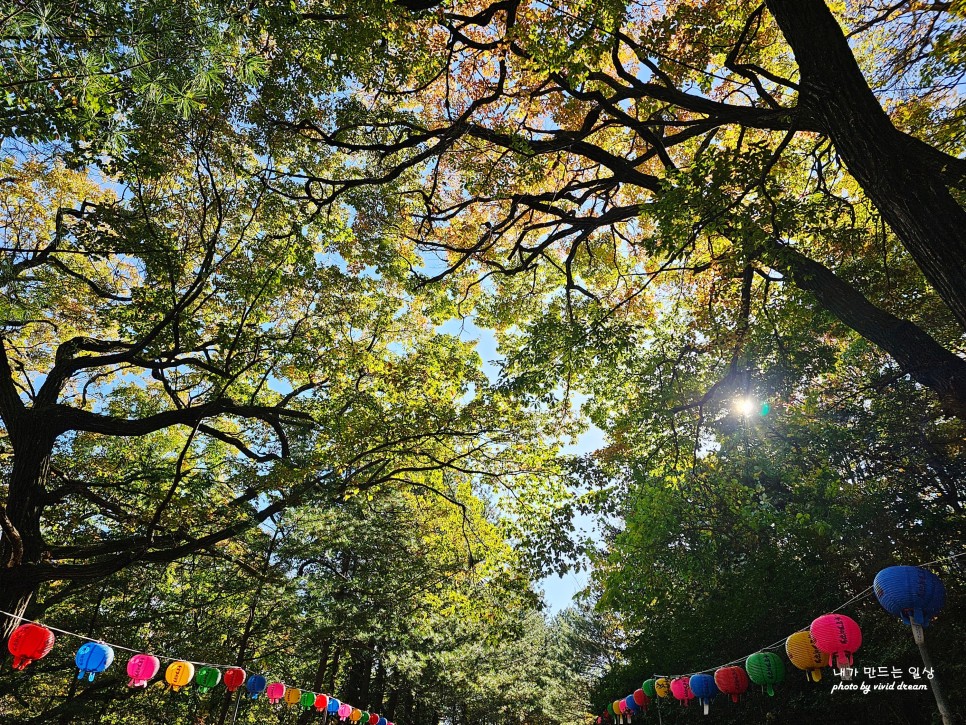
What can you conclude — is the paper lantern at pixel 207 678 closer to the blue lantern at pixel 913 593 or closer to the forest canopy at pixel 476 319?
the forest canopy at pixel 476 319

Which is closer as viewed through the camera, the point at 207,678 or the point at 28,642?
the point at 28,642

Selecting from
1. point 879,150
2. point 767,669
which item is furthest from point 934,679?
point 879,150

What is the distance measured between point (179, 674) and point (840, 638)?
7.07 m

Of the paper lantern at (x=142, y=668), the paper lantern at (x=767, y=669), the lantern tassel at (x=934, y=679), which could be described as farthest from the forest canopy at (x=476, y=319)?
the paper lantern at (x=767, y=669)

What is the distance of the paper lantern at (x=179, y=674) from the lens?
579cm

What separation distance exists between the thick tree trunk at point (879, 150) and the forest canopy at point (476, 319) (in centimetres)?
2

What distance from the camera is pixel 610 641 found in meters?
24.5

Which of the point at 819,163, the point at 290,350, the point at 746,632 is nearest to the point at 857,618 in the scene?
the point at 746,632

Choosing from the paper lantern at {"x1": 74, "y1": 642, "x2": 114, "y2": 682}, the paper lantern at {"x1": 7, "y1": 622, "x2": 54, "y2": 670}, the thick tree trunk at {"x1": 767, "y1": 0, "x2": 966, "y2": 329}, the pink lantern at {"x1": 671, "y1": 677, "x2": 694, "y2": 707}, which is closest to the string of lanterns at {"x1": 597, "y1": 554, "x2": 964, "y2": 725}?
the pink lantern at {"x1": 671, "y1": 677, "x2": 694, "y2": 707}

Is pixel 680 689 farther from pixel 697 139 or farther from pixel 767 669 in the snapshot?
pixel 697 139

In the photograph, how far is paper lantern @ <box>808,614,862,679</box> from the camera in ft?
12.5

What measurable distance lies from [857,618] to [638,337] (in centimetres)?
648

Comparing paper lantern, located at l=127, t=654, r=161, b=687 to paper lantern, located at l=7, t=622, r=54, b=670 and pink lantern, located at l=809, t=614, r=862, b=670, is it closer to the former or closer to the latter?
paper lantern, located at l=7, t=622, r=54, b=670

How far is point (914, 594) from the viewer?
3271 millimetres
